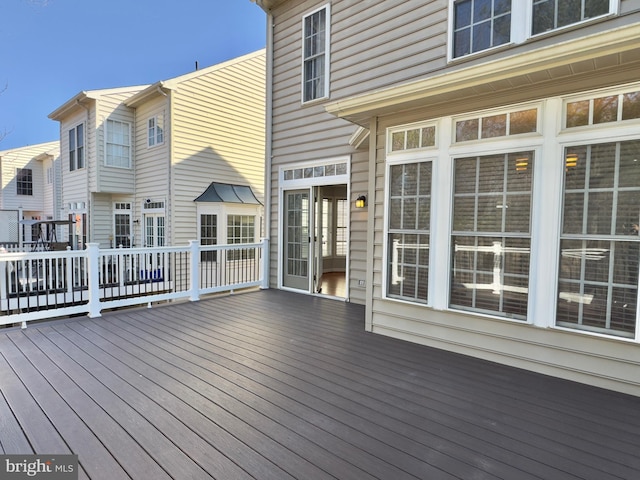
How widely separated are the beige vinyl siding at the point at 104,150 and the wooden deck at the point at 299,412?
7836 mm

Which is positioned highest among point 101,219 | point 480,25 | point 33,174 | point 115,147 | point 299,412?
point 480,25

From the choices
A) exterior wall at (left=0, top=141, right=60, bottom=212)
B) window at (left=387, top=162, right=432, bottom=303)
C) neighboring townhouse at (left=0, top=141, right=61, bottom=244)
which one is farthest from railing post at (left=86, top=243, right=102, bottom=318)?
exterior wall at (left=0, top=141, right=60, bottom=212)

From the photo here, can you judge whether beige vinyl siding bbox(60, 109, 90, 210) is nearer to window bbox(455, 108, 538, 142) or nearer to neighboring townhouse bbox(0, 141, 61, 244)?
neighboring townhouse bbox(0, 141, 61, 244)

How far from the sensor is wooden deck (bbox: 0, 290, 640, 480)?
1.88m

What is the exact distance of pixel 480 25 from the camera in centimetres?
437

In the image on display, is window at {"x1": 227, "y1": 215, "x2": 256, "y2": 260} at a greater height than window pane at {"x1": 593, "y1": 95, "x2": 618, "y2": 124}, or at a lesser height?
lesser

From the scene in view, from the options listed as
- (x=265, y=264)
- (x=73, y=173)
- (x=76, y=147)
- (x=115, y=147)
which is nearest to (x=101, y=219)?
(x=73, y=173)

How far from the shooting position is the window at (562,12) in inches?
143

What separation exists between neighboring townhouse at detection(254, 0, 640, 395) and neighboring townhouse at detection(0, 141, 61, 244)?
18.5 m

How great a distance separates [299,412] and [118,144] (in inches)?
434

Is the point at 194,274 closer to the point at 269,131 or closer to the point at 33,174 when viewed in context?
the point at 269,131

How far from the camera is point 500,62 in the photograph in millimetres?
2809

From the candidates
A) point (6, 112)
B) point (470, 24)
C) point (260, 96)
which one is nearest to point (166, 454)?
point (470, 24)

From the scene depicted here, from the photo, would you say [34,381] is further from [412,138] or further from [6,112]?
[6,112]
